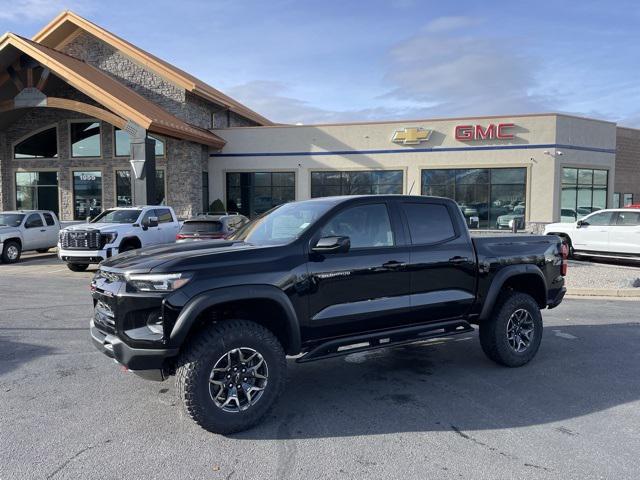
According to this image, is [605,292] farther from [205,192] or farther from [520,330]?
[205,192]

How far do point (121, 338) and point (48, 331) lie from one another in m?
3.96

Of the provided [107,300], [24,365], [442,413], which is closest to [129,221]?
[24,365]

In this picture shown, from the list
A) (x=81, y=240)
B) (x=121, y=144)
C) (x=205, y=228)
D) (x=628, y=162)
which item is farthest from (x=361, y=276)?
(x=628, y=162)

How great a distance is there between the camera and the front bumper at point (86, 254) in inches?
520

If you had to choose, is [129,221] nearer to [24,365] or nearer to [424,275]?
[24,365]

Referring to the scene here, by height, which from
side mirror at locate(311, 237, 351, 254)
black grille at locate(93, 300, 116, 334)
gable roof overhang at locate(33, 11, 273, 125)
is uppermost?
gable roof overhang at locate(33, 11, 273, 125)

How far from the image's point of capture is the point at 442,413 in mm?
4500

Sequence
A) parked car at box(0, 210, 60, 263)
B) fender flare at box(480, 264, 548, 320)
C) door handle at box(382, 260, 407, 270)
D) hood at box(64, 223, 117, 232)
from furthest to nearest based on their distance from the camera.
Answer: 1. parked car at box(0, 210, 60, 263)
2. hood at box(64, 223, 117, 232)
3. fender flare at box(480, 264, 548, 320)
4. door handle at box(382, 260, 407, 270)

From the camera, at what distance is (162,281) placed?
13.0ft

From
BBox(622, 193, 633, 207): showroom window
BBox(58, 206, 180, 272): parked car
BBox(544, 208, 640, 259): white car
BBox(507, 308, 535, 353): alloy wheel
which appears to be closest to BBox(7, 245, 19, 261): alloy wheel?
BBox(58, 206, 180, 272): parked car

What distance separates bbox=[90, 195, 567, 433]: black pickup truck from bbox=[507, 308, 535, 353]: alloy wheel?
0.02 meters

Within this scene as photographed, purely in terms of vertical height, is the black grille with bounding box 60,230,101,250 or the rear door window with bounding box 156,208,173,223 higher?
the rear door window with bounding box 156,208,173,223

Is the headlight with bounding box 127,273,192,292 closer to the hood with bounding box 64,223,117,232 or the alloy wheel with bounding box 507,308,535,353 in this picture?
the alloy wheel with bounding box 507,308,535,353

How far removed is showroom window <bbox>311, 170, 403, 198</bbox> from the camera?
25047 mm
